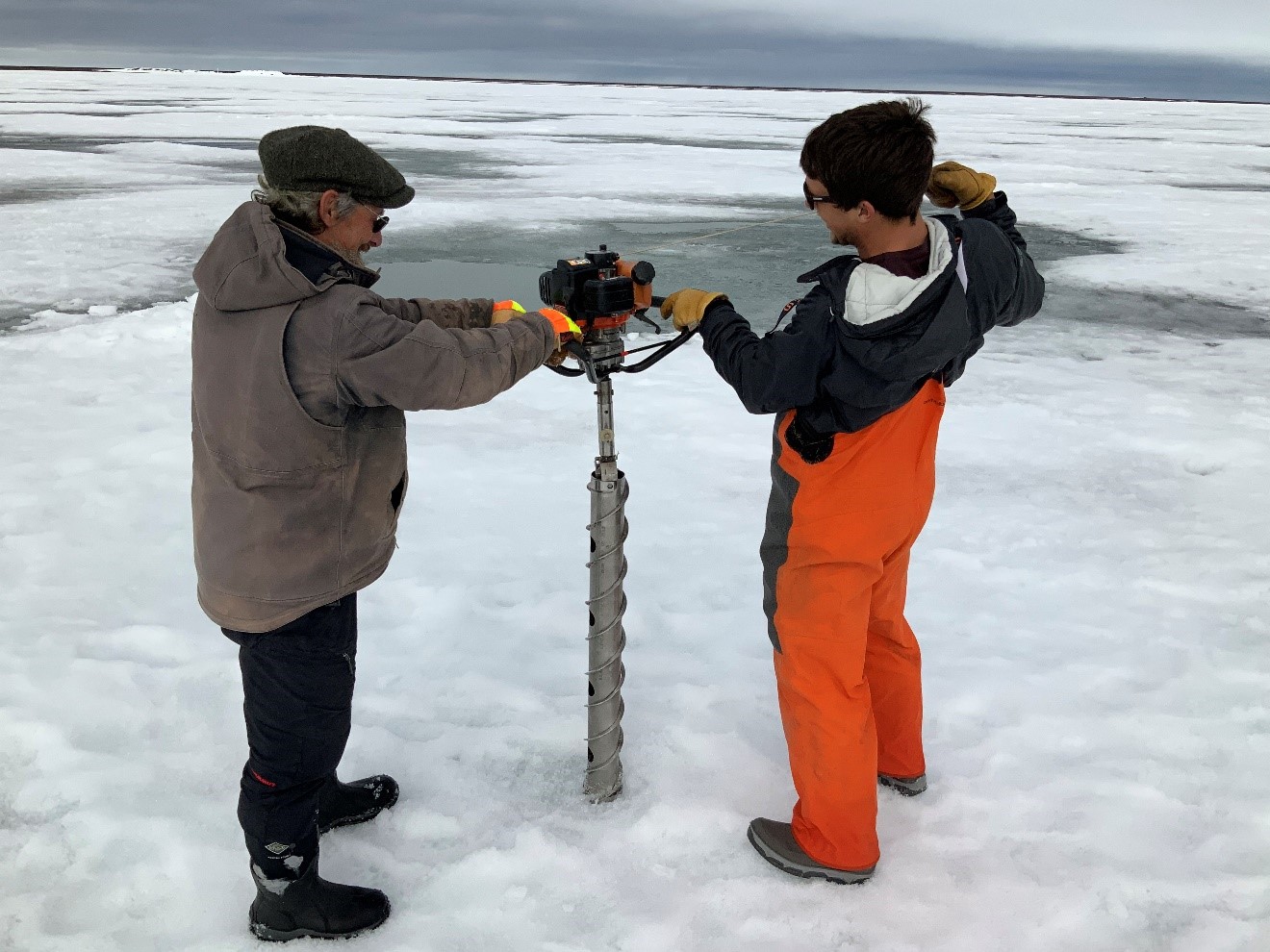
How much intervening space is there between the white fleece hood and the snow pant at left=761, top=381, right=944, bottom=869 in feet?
0.79

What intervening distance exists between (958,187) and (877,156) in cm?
54

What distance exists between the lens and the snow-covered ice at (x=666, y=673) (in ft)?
7.09

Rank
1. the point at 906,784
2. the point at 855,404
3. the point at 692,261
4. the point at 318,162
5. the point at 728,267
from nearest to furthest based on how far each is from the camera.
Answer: the point at 318,162 → the point at 855,404 → the point at 906,784 → the point at 728,267 → the point at 692,261

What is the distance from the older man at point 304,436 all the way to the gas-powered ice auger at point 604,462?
87mm

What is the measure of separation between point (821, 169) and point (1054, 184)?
1628 cm

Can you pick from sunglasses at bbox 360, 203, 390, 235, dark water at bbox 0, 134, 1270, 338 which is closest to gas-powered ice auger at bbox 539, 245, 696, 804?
sunglasses at bbox 360, 203, 390, 235

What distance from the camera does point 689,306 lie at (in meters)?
2.01

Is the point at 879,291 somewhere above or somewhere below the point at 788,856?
above

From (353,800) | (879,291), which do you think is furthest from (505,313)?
(353,800)

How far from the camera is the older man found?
165 cm

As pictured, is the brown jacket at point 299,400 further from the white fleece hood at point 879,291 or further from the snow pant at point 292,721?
the white fleece hood at point 879,291

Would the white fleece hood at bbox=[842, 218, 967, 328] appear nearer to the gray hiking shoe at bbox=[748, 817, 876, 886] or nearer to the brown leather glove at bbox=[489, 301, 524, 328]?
the brown leather glove at bbox=[489, 301, 524, 328]

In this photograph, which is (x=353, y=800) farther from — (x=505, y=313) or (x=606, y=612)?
(x=505, y=313)

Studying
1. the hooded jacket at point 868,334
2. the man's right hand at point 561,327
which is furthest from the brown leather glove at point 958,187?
the man's right hand at point 561,327
